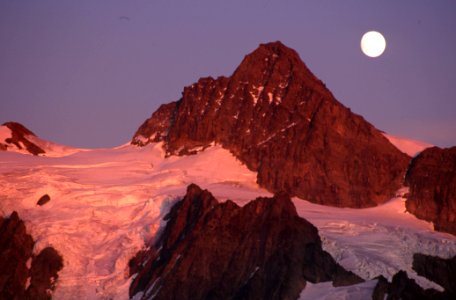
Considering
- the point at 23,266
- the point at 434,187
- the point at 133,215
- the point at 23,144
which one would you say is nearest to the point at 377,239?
the point at 434,187

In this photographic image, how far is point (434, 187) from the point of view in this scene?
16712cm

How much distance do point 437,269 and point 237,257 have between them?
20.7 meters

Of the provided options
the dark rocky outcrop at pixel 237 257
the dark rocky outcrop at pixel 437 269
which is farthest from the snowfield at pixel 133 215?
the dark rocky outcrop at pixel 237 257

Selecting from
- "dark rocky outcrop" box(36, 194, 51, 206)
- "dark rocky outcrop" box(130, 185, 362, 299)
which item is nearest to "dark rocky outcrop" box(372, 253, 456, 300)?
"dark rocky outcrop" box(130, 185, 362, 299)

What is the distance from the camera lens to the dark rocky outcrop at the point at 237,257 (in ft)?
460

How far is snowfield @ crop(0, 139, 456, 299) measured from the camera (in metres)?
149

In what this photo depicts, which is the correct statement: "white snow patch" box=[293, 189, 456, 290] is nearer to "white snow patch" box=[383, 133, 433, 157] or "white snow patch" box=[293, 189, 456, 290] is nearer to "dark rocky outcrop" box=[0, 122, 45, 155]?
"white snow patch" box=[383, 133, 433, 157]

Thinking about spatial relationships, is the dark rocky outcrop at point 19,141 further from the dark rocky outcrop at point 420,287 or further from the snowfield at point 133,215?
the dark rocky outcrop at point 420,287

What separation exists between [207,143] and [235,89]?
377 inches

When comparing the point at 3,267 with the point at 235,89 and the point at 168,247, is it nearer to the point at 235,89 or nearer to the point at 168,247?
the point at 168,247

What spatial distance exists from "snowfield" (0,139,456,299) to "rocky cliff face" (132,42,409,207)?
8.95ft

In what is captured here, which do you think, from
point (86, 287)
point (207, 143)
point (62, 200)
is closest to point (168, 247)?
point (86, 287)

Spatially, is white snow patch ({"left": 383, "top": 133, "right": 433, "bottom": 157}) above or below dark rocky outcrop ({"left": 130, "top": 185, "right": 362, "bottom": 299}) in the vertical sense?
above

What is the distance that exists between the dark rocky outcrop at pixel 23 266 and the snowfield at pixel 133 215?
1106mm
